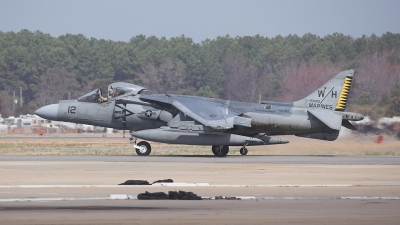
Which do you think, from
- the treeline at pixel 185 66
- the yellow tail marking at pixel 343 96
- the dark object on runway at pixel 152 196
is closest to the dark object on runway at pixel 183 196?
the dark object on runway at pixel 152 196

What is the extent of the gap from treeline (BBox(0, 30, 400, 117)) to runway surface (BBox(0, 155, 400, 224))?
222 feet

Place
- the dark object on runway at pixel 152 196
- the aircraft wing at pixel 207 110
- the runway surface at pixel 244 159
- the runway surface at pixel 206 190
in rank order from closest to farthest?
the runway surface at pixel 206 190, the dark object on runway at pixel 152 196, the runway surface at pixel 244 159, the aircraft wing at pixel 207 110

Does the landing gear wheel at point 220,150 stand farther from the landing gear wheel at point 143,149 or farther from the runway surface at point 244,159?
the landing gear wheel at point 143,149

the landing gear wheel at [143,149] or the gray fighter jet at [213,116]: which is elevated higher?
the gray fighter jet at [213,116]

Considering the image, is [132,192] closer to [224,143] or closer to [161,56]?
[224,143]

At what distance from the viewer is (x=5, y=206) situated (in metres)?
16.8

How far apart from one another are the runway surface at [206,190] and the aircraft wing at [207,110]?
2.45 m

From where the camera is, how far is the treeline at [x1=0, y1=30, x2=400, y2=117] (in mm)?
111938

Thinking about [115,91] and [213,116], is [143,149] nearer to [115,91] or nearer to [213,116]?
[115,91]

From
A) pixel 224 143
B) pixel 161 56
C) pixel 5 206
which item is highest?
pixel 161 56

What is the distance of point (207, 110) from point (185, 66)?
98.7 m

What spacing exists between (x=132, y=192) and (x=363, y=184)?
21.5ft

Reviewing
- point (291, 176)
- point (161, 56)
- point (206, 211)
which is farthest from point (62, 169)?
point (161, 56)

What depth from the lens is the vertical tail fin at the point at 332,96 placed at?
3516 cm
